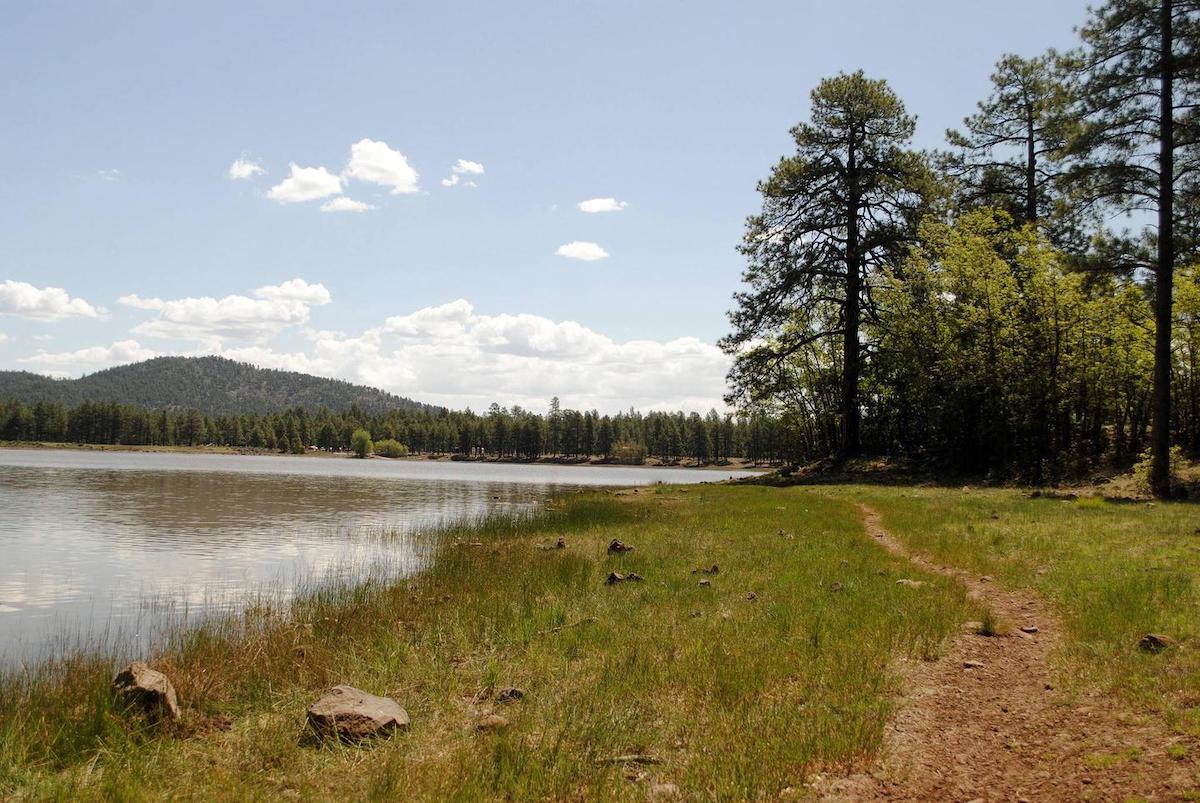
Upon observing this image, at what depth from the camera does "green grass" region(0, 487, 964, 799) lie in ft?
19.1

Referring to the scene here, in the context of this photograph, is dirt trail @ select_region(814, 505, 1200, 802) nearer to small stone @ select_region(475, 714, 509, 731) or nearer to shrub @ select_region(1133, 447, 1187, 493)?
small stone @ select_region(475, 714, 509, 731)

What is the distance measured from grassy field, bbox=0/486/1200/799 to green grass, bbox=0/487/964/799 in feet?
0.11

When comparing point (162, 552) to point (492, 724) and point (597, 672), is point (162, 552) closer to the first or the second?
point (597, 672)

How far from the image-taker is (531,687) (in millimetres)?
8023

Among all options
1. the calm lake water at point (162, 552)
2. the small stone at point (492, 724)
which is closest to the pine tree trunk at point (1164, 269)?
the calm lake water at point (162, 552)

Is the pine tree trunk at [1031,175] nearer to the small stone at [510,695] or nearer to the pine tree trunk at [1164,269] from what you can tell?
the pine tree trunk at [1164,269]

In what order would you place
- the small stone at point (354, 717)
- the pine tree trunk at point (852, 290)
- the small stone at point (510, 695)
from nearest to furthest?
the small stone at point (354, 717), the small stone at point (510, 695), the pine tree trunk at point (852, 290)

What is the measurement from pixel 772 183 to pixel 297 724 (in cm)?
3928

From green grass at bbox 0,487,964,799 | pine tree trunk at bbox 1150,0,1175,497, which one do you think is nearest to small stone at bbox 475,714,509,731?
green grass at bbox 0,487,964,799

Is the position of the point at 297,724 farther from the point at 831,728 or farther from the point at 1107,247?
the point at 1107,247

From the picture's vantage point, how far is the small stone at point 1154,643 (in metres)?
7.84

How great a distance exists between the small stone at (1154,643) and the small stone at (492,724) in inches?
275

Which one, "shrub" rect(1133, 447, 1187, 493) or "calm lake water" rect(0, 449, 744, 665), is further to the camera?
"shrub" rect(1133, 447, 1187, 493)

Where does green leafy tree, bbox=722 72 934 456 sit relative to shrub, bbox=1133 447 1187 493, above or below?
above
